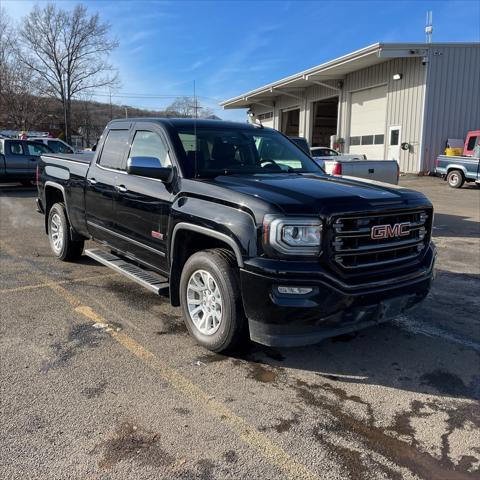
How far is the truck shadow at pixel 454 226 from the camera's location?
9.93m

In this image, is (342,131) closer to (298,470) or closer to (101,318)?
(101,318)

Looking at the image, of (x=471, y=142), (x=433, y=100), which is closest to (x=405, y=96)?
(x=433, y=100)

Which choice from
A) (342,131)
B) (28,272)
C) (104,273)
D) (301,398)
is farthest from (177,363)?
(342,131)

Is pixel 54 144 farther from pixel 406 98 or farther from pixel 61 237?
pixel 406 98

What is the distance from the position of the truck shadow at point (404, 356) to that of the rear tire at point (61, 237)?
3.69 metres

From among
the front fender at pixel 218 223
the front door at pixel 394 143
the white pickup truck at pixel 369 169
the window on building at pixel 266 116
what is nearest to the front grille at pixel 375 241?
the front fender at pixel 218 223

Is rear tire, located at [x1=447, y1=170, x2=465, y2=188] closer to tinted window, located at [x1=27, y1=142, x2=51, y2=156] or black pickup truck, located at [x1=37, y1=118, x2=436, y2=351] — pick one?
tinted window, located at [x1=27, y1=142, x2=51, y2=156]

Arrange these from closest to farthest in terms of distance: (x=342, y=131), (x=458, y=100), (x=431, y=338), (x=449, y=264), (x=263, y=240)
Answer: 1. (x=263, y=240)
2. (x=431, y=338)
3. (x=449, y=264)
4. (x=458, y=100)
5. (x=342, y=131)

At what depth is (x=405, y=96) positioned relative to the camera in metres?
23.5

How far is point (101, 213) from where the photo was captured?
5.62 metres

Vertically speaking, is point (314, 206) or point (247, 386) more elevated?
point (314, 206)

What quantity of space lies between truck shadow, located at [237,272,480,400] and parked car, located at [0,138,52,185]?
15804 millimetres

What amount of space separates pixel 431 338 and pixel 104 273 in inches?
160

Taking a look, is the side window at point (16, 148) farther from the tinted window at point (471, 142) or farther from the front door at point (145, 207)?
the tinted window at point (471, 142)
